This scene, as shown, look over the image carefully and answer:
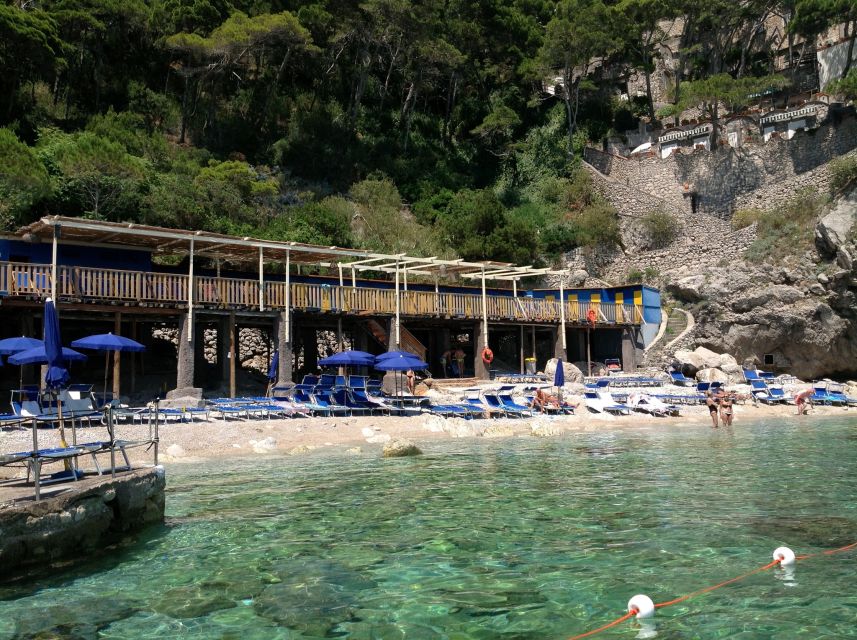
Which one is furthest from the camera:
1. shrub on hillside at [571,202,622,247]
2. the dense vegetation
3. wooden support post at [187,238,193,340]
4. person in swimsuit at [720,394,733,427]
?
shrub on hillside at [571,202,622,247]

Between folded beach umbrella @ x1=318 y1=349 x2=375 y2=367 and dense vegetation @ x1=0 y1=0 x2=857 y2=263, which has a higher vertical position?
dense vegetation @ x1=0 y1=0 x2=857 y2=263

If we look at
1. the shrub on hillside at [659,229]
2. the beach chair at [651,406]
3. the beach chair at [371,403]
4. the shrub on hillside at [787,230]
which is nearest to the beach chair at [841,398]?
the beach chair at [651,406]

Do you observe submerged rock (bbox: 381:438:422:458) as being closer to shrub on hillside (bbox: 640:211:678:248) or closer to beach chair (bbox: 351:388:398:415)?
beach chair (bbox: 351:388:398:415)

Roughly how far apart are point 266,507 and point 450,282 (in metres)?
25.1

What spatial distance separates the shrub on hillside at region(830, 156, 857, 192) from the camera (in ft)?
113

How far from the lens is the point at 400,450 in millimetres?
13367

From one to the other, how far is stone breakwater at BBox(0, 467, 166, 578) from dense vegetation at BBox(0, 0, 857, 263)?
2298 centimetres

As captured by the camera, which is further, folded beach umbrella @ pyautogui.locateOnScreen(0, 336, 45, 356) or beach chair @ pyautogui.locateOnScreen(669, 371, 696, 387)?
beach chair @ pyautogui.locateOnScreen(669, 371, 696, 387)

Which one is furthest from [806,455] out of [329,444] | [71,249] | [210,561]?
[71,249]

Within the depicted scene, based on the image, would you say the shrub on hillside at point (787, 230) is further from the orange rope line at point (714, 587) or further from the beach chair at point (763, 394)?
the orange rope line at point (714, 587)

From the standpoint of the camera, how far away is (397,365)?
19.3 meters

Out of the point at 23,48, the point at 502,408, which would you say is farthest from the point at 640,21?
the point at 502,408

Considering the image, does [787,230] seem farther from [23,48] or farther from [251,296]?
[23,48]

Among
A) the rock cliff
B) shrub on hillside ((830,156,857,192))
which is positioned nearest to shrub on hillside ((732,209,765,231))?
shrub on hillside ((830,156,857,192))
